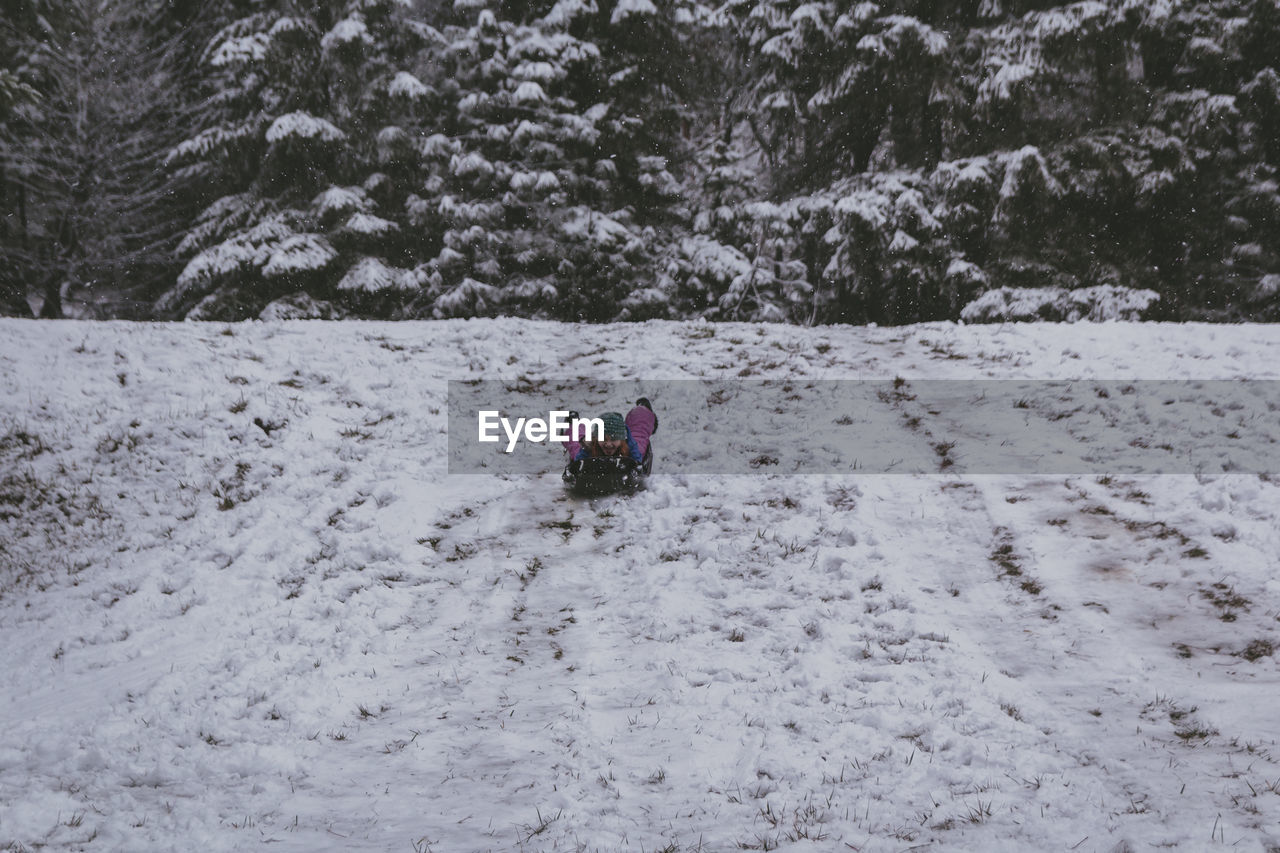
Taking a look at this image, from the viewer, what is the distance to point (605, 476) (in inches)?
337

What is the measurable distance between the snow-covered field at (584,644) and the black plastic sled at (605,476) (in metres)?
0.22

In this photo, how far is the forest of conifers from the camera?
50.8ft

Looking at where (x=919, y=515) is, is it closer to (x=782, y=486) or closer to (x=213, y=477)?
(x=782, y=486)

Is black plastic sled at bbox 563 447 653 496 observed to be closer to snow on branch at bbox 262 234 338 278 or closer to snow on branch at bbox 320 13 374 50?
snow on branch at bbox 262 234 338 278

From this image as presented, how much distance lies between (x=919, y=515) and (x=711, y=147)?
15.5 m

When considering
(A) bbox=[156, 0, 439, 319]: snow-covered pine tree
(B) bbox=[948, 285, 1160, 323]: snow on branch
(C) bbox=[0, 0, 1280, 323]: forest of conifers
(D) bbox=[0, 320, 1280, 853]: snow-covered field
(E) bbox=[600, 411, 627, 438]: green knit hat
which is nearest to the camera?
(D) bbox=[0, 320, 1280, 853]: snow-covered field

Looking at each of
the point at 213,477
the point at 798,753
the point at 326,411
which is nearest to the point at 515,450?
the point at 326,411

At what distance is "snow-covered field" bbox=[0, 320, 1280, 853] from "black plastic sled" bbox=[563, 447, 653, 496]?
22 centimetres

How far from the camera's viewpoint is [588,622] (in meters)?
6.28

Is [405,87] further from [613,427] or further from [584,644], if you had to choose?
[584,644]

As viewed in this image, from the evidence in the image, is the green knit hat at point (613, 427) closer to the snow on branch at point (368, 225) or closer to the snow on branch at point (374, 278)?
the snow on branch at point (374, 278)

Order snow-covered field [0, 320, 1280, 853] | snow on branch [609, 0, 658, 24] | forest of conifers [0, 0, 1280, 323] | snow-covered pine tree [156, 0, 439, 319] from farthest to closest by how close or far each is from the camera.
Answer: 1. snow on branch [609, 0, 658, 24]
2. snow-covered pine tree [156, 0, 439, 319]
3. forest of conifers [0, 0, 1280, 323]
4. snow-covered field [0, 320, 1280, 853]

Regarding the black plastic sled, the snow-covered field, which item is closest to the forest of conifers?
the snow-covered field

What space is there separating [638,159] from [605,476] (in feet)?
43.6
